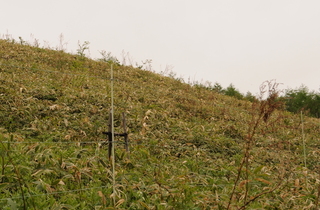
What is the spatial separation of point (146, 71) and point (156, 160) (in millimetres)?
9924

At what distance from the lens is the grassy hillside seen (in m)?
3.37

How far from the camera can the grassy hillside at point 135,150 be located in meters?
3.37

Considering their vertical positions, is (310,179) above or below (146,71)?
below

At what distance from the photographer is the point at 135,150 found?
18.6 ft

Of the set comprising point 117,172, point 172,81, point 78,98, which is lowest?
point 117,172

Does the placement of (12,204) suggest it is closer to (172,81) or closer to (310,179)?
(310,179)

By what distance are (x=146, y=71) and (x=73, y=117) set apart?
8536mm

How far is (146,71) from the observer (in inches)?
585

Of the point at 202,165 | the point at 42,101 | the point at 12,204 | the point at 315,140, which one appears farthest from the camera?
the point at 315,140

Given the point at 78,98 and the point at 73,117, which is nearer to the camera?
the point at 73,117

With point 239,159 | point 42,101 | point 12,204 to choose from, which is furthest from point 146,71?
point 12,204

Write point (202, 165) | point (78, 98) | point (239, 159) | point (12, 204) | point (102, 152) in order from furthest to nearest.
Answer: point (78, 98) → point (239, 159) → point (202, 165) → point (102, 152) → point (12, 204)

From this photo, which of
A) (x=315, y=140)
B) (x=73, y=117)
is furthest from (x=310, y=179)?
(x=73, y=117)

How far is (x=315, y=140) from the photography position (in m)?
9.07
